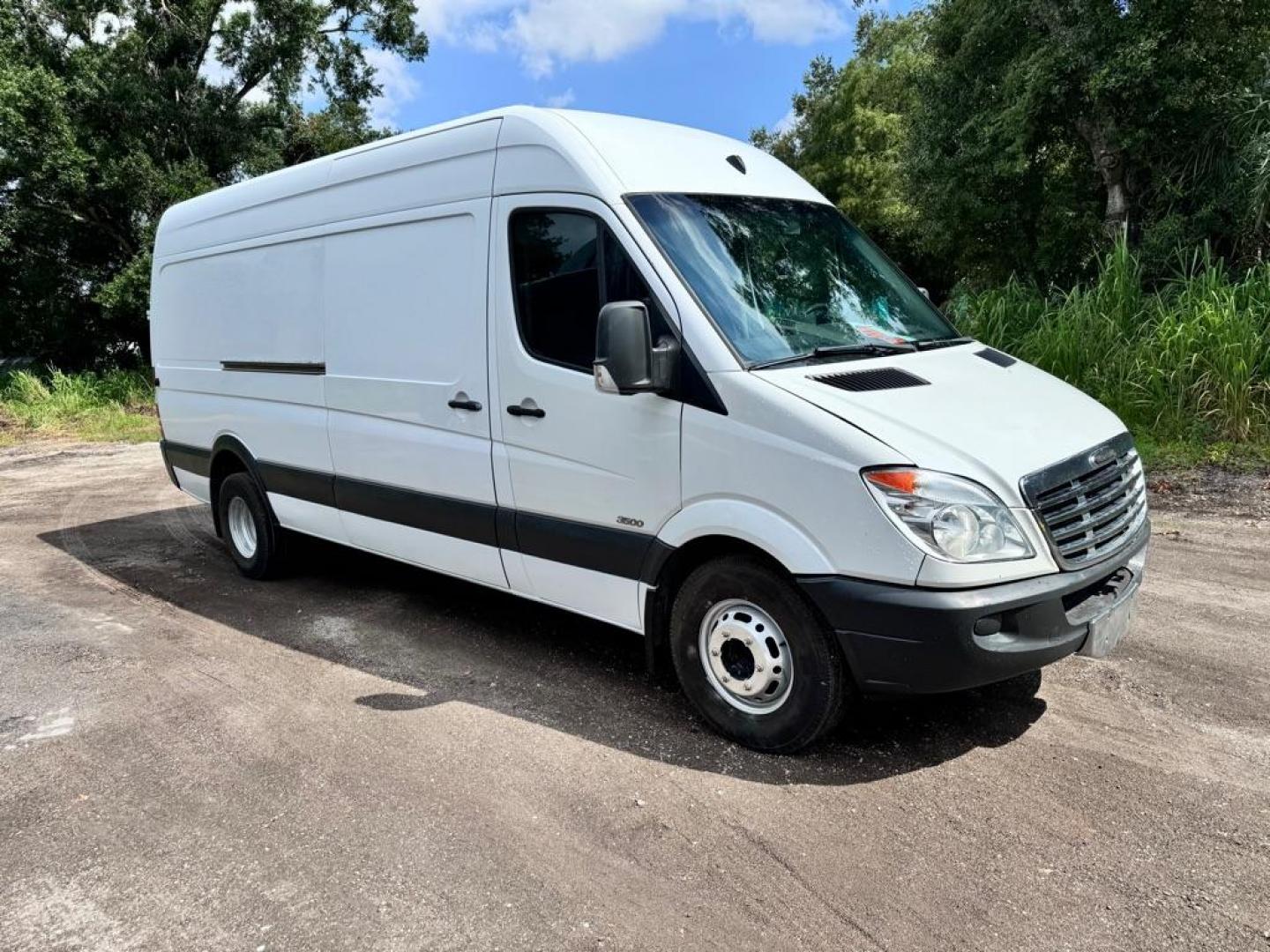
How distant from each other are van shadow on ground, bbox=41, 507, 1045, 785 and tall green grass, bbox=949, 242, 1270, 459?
599 centimetres

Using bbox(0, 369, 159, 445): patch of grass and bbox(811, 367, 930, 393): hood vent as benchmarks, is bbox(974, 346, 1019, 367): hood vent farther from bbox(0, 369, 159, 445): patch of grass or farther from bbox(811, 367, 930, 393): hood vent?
bbox(0, 369, 159, 445): patch of grass

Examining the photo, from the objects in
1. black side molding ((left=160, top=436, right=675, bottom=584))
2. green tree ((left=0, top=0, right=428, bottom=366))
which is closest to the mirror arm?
black side molding ((left=160, top=436, right=675, bottom=584))

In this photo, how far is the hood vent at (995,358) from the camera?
173 inches

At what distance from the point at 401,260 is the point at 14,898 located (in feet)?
10.9

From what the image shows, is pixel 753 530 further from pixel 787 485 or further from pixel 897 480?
pixel 897 480

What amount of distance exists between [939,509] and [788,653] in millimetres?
836

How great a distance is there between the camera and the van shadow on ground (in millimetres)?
3811

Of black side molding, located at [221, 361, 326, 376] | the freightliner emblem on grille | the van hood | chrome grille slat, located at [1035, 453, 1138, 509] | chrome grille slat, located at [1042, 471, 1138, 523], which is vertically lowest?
chrome grille slat, located at [1042, 471, 1138, 523]

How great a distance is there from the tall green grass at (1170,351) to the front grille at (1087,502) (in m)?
5.40

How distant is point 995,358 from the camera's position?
446cm

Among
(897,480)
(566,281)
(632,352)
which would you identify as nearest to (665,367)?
(632,352)

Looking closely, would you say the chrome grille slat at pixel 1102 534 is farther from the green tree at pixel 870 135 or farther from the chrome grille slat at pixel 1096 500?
the green tree at pixel 870 135

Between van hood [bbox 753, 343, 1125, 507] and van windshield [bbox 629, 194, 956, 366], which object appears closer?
van hood [bbox 753, 343, 1125, 507]

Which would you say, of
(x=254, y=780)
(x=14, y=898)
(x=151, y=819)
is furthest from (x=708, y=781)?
(x=14, y=898)
